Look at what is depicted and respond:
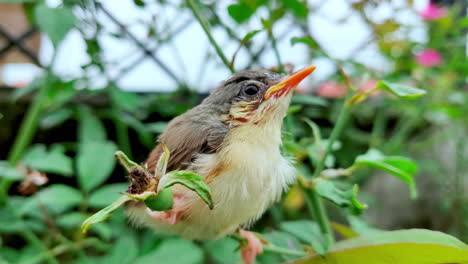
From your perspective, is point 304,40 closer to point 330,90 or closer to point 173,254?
point 173,254

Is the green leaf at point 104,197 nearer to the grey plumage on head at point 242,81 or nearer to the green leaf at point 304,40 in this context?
the grey plumage on head at point 242,81

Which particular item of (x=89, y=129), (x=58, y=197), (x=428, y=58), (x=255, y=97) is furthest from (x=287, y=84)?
(x=428, y=58)

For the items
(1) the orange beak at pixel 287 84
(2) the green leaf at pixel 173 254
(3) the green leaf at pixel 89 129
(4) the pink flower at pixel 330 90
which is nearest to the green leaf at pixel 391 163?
(1) the orange beak at pixel 287 84

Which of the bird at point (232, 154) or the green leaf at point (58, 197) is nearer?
the bird at point (232, 154)

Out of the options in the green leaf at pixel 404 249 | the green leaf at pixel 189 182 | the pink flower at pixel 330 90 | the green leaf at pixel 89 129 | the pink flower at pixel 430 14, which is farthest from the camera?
the pink flower at pixel 330 90

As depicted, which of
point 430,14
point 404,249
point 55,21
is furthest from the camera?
point 430,14

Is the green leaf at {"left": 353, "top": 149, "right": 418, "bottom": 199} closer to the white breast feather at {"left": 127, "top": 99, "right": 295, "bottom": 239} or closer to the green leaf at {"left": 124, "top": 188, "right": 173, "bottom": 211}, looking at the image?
the white breast feather at {"left": 127, "top": 99, "right": 295, "bottom": 239}

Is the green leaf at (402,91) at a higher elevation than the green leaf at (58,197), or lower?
higher
